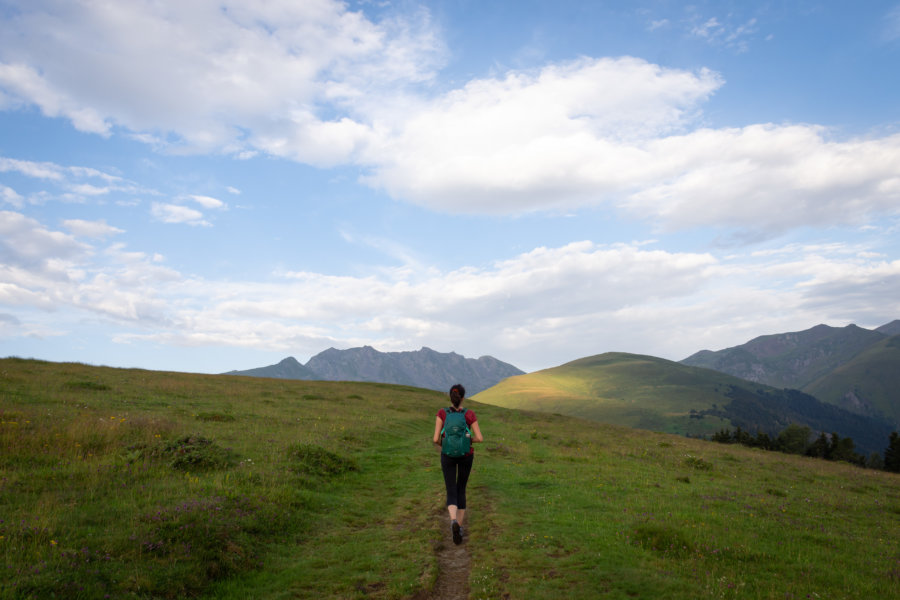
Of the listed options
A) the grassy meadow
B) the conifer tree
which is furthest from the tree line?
the grassy meadow

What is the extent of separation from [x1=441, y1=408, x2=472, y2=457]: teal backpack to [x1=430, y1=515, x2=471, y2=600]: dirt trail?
236cm

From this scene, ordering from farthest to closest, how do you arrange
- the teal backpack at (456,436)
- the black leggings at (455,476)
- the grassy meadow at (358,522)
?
the black leggings at (455,476) < the teal backpack at (456,436) < the grassy meadow at (358,522)

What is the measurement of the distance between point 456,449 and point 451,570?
2923 millimetres

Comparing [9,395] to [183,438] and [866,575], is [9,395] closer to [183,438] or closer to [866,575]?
[183,438]

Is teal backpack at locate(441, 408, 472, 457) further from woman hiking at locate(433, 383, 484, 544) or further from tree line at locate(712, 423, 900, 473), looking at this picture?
tree line at locate(712, 423, 900, 473)

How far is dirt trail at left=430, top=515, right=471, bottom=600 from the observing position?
9373 mm

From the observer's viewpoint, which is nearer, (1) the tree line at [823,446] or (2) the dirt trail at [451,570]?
(2) the dirt trail at [451,570]

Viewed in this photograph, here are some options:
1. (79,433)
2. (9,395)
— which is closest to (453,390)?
(79,433)

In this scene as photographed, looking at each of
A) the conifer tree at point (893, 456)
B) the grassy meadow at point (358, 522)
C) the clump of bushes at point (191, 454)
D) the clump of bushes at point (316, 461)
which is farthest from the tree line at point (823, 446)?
the clump of bushes at point (191, 454)

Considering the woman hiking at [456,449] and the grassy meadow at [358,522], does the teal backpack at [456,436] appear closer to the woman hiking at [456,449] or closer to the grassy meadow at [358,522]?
the woman hiking at [456,449]

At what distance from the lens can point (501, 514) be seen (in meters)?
15.2

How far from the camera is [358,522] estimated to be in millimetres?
14148

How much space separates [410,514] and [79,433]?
40.2ft

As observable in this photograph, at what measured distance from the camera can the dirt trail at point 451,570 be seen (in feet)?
30.8
